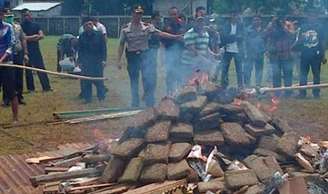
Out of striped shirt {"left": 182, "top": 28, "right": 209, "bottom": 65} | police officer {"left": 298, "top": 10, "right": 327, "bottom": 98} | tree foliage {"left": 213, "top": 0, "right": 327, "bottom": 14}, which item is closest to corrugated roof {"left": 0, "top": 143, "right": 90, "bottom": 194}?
striped shirt {"left": 182, "top": 28, "right": 209, "bottom": 65}

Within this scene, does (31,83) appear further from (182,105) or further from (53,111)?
(182,105)

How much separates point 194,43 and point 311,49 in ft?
9.33

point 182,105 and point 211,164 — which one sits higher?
point 182,105

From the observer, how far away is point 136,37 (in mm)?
11438

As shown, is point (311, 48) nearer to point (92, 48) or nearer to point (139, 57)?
point (139, 57)

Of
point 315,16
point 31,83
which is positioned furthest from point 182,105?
point 31,83

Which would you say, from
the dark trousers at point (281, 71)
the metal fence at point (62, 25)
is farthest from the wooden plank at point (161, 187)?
the metal fence at point (62, 25)

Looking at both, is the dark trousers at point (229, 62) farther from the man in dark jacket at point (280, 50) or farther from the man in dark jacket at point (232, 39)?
the man in dark jacket at point (280, 50)

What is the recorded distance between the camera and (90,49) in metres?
12.4

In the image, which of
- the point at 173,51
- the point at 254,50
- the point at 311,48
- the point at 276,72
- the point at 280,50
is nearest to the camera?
Result: the point at 173,51

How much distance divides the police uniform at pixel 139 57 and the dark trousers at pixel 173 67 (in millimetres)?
296

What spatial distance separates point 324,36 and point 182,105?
6.91m

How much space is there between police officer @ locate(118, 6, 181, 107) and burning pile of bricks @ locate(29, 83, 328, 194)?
4.39 m

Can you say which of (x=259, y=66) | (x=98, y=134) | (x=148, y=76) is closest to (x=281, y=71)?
(x=259, y=66)
